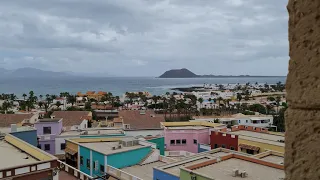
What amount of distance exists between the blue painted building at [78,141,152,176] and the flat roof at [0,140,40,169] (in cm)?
496

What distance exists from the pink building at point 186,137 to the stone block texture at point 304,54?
28.7m

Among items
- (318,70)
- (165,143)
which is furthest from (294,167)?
(165,143)

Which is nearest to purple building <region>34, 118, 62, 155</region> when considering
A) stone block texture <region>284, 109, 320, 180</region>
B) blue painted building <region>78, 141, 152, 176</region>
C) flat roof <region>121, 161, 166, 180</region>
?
blue painted building <region>78, 141, 152, 176</region>

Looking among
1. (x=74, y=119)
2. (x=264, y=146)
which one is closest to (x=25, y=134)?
(x=74, y=119)

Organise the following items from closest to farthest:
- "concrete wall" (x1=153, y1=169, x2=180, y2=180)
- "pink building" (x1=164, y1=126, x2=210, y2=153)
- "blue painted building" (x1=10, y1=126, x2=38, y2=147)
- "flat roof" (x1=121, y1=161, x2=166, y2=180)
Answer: "concrete wall" (x1=153, y1=169, x2=180, y2=180) → "flat roof" (x1=121, y1=161, x2=166, y2=180) → "blue painted building" (x1=10, y1=126, x2=38, y2=147) → "pink building" (x1=164, y1=126, x2=210, y2=153)

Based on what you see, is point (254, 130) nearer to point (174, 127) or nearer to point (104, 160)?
point (174, 127)

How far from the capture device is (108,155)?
19609mm

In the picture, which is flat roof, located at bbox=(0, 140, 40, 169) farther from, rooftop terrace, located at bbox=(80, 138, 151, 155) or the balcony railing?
rooftop terrace, located at bbox=(80, 138, 151, 155)

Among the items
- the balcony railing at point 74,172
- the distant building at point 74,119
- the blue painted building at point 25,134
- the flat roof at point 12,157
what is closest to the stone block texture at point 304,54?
the flat roof at point 12,157

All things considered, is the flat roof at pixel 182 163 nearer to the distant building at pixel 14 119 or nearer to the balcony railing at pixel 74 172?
the balcony railing at pixel 74 172

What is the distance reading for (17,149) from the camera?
1755 centimetres

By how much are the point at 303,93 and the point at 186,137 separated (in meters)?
29.3

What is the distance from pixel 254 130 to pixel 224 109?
51.5 metres

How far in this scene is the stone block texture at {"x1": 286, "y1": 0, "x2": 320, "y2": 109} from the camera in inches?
56.4
